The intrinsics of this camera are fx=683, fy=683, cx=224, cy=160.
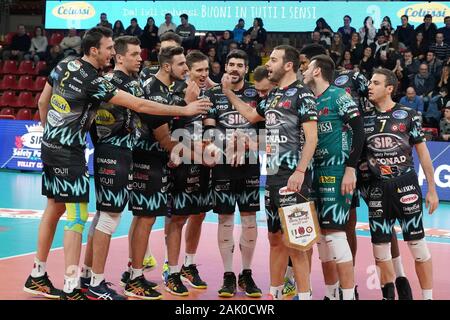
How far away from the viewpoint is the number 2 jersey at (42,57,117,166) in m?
6.37

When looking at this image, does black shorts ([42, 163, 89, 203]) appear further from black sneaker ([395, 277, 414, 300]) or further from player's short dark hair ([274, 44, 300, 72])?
black sneaker ([395, 277, 414, 300])

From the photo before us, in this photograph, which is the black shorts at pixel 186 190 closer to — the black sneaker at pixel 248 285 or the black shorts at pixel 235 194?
the black shorts at pixel 235 194

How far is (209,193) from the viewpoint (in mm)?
7629

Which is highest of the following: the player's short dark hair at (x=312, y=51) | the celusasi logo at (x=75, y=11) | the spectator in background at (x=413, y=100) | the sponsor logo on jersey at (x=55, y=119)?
the celusasi logo at (x=75, y=11)

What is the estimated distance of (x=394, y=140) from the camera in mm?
6543

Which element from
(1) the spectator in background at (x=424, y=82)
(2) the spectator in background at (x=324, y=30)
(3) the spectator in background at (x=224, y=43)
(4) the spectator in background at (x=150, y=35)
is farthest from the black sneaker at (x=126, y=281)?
(4) the spectator in background at (x=150, y=35)

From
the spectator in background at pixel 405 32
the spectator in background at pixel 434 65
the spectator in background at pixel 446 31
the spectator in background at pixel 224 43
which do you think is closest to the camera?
the spectator in background at pixel 434 65

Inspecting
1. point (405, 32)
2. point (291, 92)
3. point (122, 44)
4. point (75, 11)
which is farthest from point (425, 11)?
point (291, 92)

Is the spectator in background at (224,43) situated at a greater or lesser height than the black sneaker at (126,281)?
greater

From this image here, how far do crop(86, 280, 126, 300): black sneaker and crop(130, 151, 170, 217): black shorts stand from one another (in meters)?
0.78

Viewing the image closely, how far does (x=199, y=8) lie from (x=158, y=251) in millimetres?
14857

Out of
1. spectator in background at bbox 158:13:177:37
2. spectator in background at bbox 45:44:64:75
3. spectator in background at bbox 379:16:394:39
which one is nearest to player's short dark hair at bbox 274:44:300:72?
spectator in background at bbox 379:16:394:39

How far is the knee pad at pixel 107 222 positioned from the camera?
668 cm

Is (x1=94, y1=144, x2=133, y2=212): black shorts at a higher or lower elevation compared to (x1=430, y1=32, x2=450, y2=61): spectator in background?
lower
